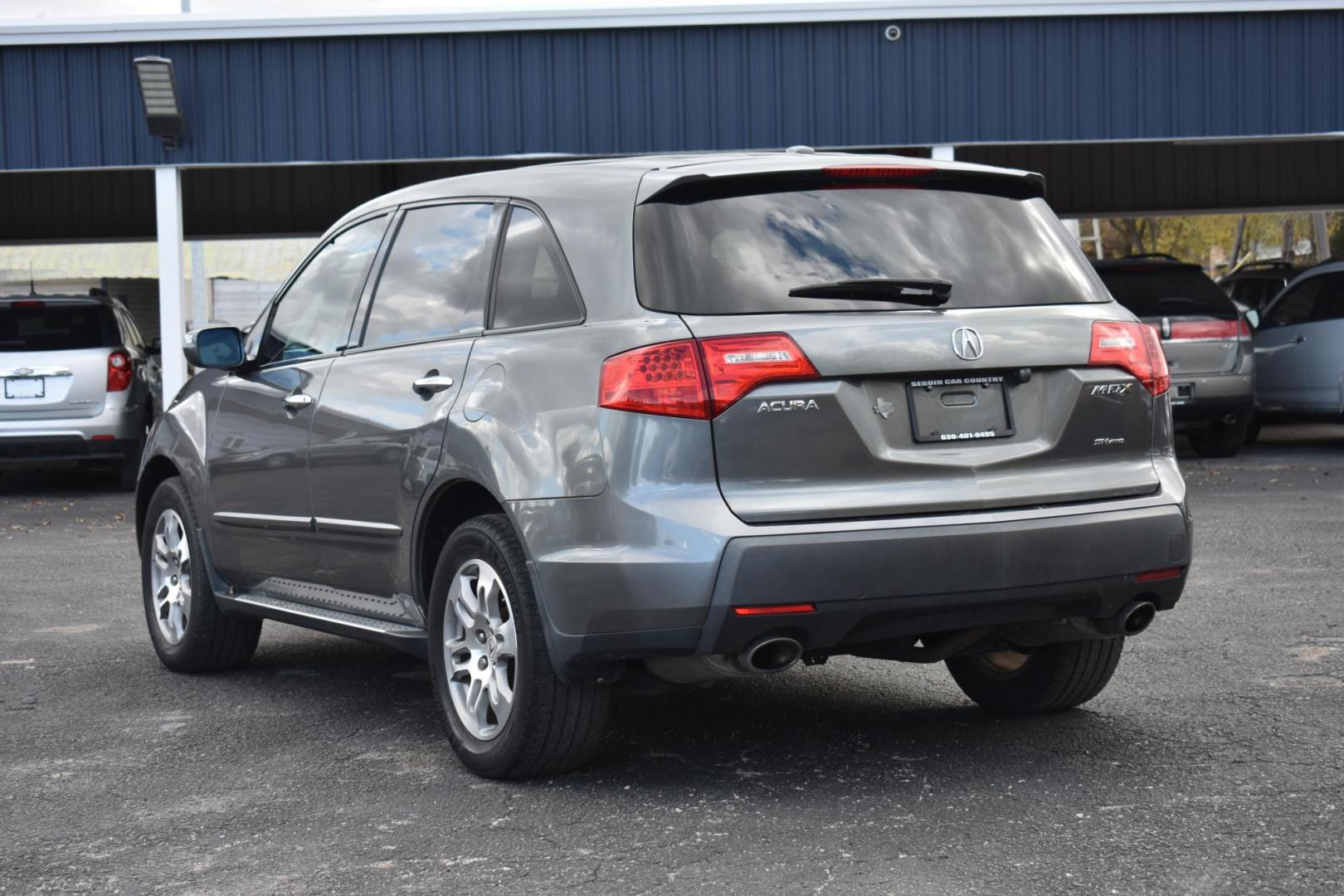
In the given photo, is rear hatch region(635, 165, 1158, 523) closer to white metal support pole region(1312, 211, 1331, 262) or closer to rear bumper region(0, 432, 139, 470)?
rear bumper region(0, 432, 139, 470)

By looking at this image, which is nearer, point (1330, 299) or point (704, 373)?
point (704, 373)

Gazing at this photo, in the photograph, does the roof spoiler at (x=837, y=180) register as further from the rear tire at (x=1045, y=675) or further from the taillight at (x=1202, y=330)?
the taillight at (x=1202, y=330)

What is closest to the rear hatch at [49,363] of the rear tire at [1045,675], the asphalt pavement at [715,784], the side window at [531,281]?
the asphalt pavement at [715,784]

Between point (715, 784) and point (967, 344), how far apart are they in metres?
1.35

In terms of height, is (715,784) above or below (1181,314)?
below

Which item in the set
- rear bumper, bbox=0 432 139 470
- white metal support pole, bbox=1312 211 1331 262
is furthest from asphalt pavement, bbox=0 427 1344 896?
white metal support pole, bbox=1312 211 1331 262

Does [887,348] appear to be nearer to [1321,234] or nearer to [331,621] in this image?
[331,621]

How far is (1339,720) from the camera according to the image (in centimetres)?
532

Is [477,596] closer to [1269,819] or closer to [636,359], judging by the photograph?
[636,359]

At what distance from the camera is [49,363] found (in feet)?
48.1

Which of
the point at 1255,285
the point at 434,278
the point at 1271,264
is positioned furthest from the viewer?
the point at 1271,264

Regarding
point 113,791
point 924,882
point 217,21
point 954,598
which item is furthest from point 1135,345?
point 217,21

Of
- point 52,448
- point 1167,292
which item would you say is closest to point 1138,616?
point 1167,292

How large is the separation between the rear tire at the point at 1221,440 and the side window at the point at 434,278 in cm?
1168
